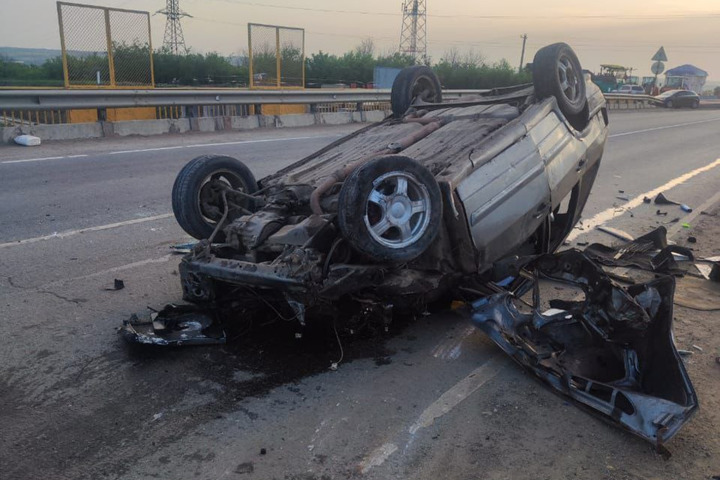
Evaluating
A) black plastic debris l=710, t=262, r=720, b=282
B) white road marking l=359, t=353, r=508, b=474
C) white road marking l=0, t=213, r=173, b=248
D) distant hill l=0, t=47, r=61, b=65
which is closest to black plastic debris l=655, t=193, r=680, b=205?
black plastic debris l=710, t=262, r=720, b=282

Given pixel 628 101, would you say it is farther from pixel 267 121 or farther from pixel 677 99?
pixel 267 121

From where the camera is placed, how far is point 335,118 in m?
19.2

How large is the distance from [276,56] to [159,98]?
604cm

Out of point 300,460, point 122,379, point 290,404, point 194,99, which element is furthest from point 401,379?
point 194,99

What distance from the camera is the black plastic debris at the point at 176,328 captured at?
3824 millimetres

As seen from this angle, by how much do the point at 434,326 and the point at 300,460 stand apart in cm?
184

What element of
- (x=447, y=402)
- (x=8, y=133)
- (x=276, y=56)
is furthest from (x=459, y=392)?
(x=276, y=56)

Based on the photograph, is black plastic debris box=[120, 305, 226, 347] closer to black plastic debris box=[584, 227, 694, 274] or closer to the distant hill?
black plastic debris box=[584, 227, 694, 274]

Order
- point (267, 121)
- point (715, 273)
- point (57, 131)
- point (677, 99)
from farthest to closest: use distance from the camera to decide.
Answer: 1. point (677, 99)
2. point (267, 121)
3. point (57, 131)
4. point (715, 273)

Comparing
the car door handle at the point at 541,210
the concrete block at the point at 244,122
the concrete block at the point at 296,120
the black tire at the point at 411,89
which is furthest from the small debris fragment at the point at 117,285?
the concrete block at the point at 296,120

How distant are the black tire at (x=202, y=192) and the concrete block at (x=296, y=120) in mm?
12916

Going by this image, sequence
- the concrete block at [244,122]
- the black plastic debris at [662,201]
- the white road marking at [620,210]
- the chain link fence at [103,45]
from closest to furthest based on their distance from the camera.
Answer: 1. the white road marking at [620,210]
2. the black plastic debris at [662,201]
3. the chain link fence at [103,45]
4. the concrete block at [244,122]

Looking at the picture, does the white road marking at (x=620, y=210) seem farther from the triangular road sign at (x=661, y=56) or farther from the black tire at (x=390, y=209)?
the triangular road sign at (x=661, y=56)

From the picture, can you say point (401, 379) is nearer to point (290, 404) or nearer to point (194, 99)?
point (290, 404)
